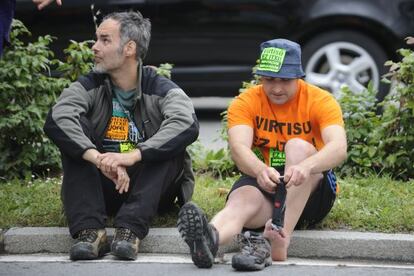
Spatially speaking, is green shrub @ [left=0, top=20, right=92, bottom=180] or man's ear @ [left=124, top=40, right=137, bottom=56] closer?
man's ear @ [left=124, top=40, right=137, bottom=56]

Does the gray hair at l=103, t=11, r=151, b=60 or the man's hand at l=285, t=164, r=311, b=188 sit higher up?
the gray hair at l=103, t=11, r=151, b=60

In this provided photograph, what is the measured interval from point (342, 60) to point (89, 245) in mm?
4424

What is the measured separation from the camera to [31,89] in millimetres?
7062

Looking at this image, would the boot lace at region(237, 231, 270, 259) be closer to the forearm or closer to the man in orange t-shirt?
the man in orange t-shirt

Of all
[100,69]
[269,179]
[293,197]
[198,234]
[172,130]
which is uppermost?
[100,69]

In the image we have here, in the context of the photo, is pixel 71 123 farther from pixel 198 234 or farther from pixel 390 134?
pixel 390 134

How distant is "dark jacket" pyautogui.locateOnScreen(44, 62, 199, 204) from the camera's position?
218 inches

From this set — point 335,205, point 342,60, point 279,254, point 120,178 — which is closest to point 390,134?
point 335,205

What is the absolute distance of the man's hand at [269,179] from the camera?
521 cm

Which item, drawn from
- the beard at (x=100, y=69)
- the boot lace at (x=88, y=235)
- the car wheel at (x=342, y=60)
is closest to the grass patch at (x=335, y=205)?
the boot lace at (x=88, y=235)

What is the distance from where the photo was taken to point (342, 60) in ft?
30.5

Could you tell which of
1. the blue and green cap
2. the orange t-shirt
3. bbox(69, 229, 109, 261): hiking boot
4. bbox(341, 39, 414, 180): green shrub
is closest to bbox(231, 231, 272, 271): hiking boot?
the orange t-shirt

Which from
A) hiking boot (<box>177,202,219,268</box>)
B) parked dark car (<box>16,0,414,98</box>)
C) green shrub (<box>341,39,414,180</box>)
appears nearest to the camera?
hiking boot (<box>177,202,219,268</box>)

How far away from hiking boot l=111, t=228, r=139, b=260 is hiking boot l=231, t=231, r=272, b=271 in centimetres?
52
